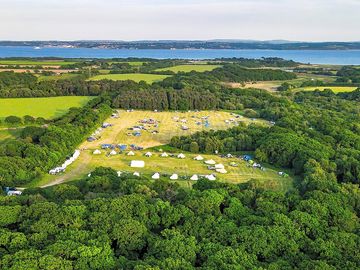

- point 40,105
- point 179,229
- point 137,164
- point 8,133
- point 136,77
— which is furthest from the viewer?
point 136,77

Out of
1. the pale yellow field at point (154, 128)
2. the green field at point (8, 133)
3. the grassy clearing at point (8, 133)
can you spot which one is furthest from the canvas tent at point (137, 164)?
the green field at point (8, 133)

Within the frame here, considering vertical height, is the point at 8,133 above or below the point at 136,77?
above

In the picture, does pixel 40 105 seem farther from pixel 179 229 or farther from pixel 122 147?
pixel 179 229

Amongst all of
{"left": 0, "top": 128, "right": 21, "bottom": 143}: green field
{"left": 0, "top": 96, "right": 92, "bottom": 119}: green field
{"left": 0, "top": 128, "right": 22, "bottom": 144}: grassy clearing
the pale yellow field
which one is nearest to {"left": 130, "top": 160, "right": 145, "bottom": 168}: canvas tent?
the pale yellow field

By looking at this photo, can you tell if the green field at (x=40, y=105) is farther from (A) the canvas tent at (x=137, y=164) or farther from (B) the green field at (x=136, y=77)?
(A) the canvas tent at (x=137, y=164)

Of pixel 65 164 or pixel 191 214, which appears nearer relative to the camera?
pixel 191 214

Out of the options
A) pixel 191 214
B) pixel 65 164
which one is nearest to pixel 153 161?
pixel 65 164

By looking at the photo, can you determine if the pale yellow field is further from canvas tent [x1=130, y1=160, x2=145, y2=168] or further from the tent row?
canvas tent [x1=130, y1=160, x2=145, y2=168]
